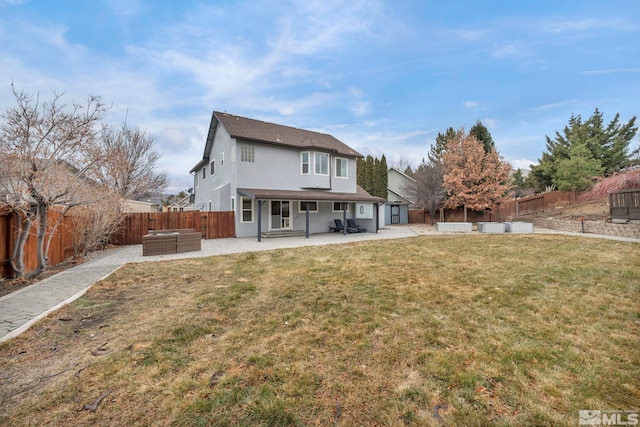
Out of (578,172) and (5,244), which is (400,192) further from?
(5,244)

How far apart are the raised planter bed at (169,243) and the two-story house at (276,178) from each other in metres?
3.77

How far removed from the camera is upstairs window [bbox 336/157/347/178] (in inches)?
752

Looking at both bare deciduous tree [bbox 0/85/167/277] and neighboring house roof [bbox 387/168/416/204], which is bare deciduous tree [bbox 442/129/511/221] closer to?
neighboring house roof [bbox 387/168/416/204]

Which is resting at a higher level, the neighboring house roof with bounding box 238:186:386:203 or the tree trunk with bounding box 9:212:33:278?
the neighboring house roof with bounding box 238:186:386:203

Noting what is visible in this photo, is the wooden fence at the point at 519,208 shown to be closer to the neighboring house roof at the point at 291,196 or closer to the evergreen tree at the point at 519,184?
the evergreen tree at the point at 519,184

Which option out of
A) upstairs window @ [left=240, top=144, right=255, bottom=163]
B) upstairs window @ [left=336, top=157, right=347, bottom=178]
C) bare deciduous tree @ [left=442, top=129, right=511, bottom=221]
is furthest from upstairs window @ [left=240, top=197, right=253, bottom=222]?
bare deciduous tree @ [left=442, top=129, right=511, bottom=221]

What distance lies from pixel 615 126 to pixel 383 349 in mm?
39361

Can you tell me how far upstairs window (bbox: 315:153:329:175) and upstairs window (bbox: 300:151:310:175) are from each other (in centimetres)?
68

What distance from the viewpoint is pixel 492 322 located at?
12.6 ft

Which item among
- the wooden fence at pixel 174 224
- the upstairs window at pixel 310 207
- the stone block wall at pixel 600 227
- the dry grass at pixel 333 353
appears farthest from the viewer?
the upstairs window at pixel 310 207

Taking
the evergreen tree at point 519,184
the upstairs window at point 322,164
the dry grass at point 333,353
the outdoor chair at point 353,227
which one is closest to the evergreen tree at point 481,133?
the evergreen tree at point 519,184

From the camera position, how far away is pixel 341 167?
1933 cm

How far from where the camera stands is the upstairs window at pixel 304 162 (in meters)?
17.7

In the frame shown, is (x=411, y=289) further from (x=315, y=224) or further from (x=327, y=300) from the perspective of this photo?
(x=315, y=224)
